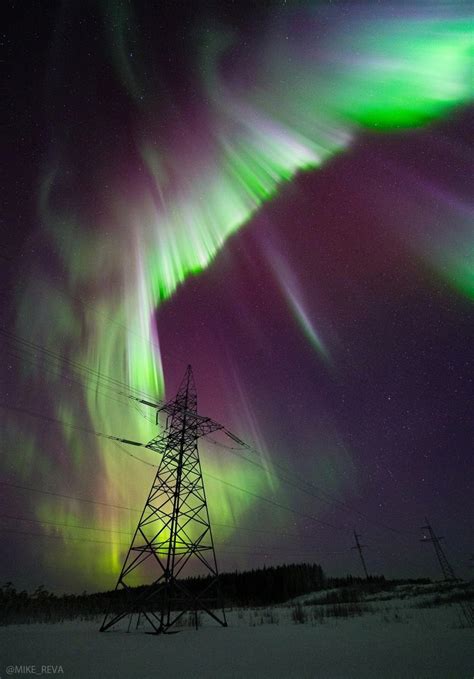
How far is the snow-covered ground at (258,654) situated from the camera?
8031 mm

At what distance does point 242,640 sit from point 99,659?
5575 mm

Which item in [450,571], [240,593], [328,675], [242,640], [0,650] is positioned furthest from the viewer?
[240,593]

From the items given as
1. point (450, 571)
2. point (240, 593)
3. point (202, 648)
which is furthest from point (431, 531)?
point (202, 648)

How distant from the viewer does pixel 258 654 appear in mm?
10125

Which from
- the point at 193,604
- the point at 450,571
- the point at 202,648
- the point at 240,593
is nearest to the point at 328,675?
the point at 202,648

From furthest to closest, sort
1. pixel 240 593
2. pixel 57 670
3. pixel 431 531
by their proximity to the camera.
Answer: pixel 240 593 → pixel 431 531 → pixel 57 670

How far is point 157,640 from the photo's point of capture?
1301 centimetres

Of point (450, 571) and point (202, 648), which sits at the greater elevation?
point (202, 648)

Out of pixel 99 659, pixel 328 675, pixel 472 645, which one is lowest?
pixel 472 645

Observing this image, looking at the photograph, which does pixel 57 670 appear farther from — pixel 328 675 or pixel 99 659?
pixel 328 675

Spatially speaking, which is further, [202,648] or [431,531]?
[431,531]

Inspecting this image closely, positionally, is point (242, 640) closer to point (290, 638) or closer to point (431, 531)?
point (290, 638)

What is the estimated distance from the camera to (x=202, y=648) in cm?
1131

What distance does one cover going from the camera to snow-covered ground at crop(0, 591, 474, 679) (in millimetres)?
8031
